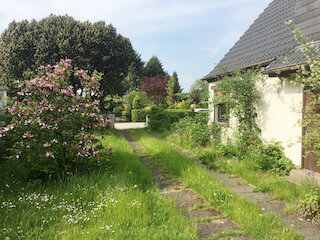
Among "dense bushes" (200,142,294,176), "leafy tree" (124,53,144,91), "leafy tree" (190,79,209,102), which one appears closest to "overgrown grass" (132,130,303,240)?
"dense bushes" (200,142,294,176)

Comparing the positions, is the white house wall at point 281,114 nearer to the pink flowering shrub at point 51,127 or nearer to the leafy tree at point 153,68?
the pink flowering shrub at point 51,127

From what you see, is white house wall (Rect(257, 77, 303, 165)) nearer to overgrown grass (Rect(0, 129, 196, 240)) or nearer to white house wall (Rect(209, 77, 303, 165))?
white house wall (Rect(209, 77, 303, 165))

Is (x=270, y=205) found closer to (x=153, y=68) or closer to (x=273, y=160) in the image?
(x=273, y=160)

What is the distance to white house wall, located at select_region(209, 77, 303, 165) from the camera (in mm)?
6055

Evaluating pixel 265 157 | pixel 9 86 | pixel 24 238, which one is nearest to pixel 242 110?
pixel 265 157

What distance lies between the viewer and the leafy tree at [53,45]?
48.9 ft

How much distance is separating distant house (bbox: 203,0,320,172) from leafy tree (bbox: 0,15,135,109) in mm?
9246

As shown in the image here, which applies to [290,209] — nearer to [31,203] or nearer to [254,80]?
[31,203]

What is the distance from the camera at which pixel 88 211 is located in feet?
12.2

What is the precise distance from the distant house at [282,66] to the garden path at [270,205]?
1.19 metres

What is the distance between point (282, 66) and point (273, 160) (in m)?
2.41

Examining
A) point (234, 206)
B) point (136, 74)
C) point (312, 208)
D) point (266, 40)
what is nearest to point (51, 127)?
point (234, 206)

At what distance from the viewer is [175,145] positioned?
10648 mm

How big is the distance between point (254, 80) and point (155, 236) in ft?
20.2
